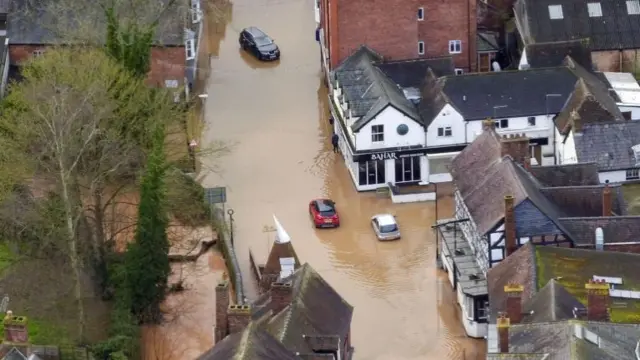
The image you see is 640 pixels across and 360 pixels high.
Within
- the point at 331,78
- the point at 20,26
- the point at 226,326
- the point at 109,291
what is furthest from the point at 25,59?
the point at 226,326

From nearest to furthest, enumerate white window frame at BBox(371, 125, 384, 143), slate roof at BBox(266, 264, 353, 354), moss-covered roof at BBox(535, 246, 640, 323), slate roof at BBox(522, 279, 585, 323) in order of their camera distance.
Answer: slate roof at BBox(266, 264, 353, 354) < slate roof at BBox(522, 279, 585, 323) < moss-covered roof at BBox(535, 246, 640, 323) < white window frame at BBox(371, 125, 384, 143)

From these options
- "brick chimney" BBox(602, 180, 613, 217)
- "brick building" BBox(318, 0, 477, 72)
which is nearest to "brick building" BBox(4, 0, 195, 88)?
"brick building" BBox(318, 0, 477, 72)

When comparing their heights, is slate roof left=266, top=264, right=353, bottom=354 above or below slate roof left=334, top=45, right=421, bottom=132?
below

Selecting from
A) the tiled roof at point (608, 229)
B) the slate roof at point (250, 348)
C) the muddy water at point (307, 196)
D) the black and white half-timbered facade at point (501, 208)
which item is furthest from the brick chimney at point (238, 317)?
the tiled roof at point (608, 229)

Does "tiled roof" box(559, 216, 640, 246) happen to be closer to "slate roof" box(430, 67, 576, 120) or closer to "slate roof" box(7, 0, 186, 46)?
"slate roof" box(430, 67, 576, 120)

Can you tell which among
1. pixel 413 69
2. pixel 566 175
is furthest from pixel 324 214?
pixel 566 175

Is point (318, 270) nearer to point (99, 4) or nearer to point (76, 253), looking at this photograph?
point (76, 253)

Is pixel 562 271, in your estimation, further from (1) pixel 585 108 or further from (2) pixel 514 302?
(1) pixel 585 108
